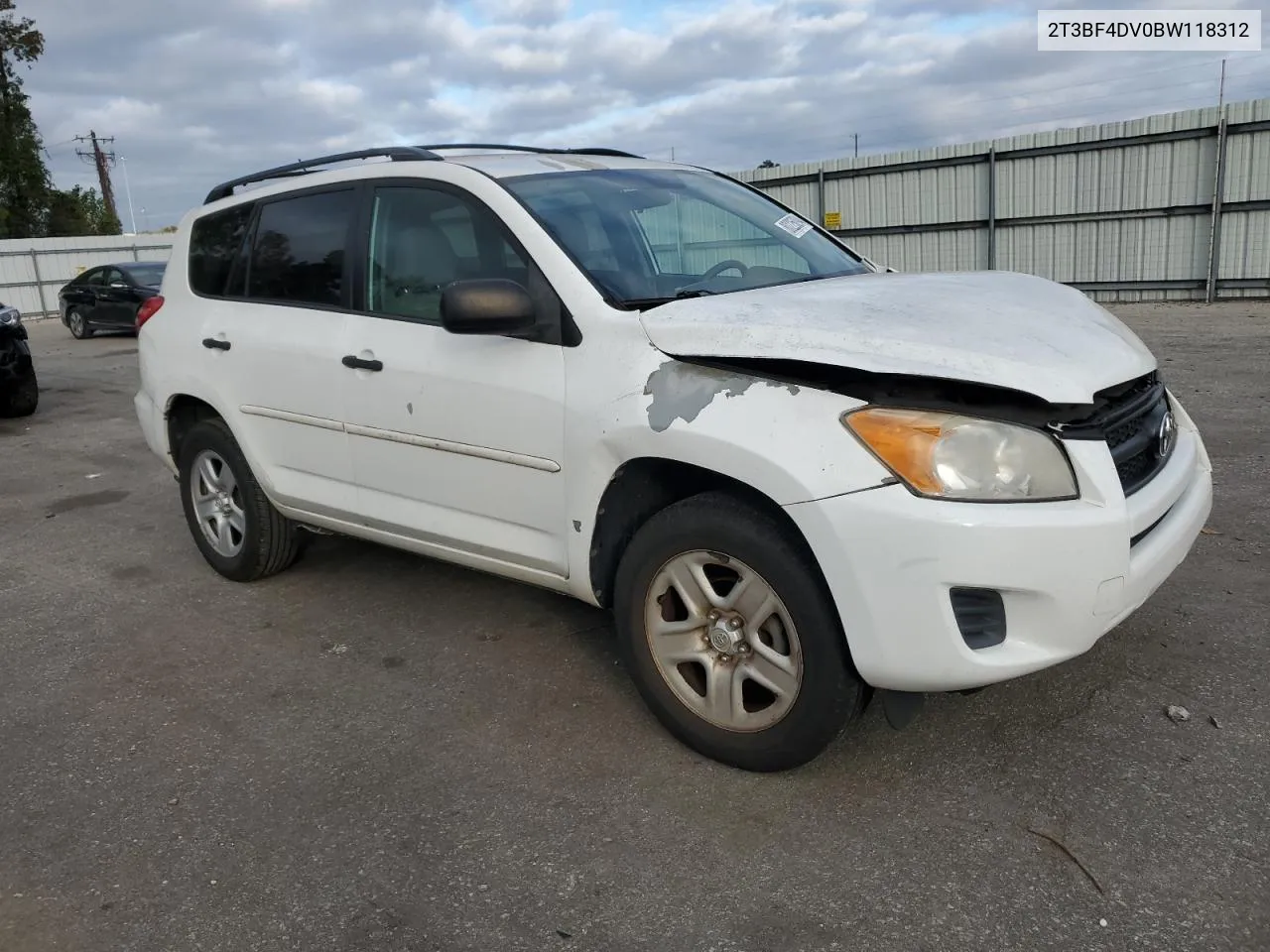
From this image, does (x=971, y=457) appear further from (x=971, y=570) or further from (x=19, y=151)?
(x=19, y=151)

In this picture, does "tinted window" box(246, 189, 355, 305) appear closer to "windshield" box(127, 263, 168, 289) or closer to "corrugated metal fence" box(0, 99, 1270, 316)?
"corrugated metal fence" box(0, 99, 1270, 316)

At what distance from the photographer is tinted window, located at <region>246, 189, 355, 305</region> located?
Result: 396 centimetres

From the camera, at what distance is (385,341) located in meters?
3.63

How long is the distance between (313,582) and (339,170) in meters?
Result: 1.91

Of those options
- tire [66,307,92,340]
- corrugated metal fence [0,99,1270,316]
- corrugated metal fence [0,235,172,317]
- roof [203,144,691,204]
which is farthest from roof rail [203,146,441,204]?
corrugated metal fence [0,235,172,317]

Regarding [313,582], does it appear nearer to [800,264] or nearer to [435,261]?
[435,261]

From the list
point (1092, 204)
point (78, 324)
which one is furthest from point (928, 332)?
point (78, 324)

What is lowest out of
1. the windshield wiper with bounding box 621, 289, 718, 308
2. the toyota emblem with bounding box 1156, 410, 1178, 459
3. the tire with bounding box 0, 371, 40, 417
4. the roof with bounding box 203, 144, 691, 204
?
the tire with bounding box 0, 371, 40, 417

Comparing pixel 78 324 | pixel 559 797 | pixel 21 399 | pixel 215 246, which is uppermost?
pixel 215 246

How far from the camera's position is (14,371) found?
33.0 ft

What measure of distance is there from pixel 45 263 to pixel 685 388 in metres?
36.6

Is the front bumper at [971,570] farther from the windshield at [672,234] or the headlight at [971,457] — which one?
the windshield at [672,234]

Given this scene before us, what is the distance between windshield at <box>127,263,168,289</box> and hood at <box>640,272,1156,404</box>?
1877cm

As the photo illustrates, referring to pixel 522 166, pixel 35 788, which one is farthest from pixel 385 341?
pixel 35 788
